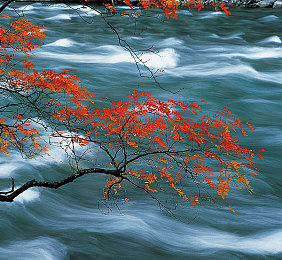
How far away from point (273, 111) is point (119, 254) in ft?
18.2

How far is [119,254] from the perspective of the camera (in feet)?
12.2

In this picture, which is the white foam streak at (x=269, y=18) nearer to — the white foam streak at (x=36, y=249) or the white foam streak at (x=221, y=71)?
the white foam streak at (x=221, y=71)

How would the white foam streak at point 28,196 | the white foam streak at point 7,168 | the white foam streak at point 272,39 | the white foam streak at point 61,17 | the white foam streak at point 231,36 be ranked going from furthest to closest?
the white foam streak at point 61,17 < the white foam streak at point 231,36 < the white foam streak at point 272,39 < the white foam streak at point 7,168 < the white foam streak at point 28,196

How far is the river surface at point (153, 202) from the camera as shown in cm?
384

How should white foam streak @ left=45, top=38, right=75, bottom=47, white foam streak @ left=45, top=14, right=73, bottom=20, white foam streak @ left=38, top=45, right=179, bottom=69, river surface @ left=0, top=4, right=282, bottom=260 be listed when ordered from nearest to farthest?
Result: river surface @ left=0, top=4, right=282, bottom=260 < white foam streak @ left=38, top=45, right=179, bottom=69 < white foam streak @ left=45, top=38, right=75, bottom=47 < white foam streak @ left=45, top=14, right=73, bottom=20

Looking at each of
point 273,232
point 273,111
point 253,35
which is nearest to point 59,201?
point 273,232

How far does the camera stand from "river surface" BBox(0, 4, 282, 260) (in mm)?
3840

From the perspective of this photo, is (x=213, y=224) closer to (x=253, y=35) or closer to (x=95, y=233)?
(x=95, y=233)

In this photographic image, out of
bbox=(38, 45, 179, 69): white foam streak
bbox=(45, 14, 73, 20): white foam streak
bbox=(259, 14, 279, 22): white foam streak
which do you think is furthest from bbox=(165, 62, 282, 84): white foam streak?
bbox=(259, 14, 279, 22): white foam streak

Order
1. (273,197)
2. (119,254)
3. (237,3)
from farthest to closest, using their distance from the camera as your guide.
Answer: (237,3) → (273,197) → (119,254)

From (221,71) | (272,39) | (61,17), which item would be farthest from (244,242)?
(61,17)

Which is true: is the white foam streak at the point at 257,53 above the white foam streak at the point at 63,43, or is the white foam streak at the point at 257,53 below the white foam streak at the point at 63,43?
below

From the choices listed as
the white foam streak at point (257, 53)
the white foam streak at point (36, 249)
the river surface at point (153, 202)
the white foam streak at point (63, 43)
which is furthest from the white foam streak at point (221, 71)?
the white foam streak at point (36, 249)

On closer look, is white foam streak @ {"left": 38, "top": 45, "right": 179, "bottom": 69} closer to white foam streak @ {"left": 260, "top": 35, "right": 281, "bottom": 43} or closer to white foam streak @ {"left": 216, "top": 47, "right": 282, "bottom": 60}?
white foam streak @ {"left": 216, "top": 47, "right": 282, "bottom": 60}
